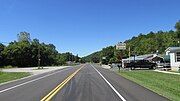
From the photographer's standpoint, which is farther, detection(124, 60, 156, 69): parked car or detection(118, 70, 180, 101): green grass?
detection(124, 60, 156, 69): parked car

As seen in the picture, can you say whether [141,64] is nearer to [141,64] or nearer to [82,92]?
[141,64]

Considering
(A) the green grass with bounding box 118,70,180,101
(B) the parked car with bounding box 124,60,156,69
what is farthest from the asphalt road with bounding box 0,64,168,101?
(B) the parked car with bounding box 124,60,156,69

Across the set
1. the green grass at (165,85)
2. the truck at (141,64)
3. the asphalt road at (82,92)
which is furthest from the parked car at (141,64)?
the asphalt road at (82,92)

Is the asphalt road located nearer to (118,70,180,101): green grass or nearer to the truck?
(118,70,180,101): green grass

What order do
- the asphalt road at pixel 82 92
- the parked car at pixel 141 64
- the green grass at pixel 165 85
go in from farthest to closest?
1. the parked car at pixel 141 64
2. the green grass at pixel 165 85
3. the asphalt road at pixel 82 92

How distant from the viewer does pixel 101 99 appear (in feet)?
52.5

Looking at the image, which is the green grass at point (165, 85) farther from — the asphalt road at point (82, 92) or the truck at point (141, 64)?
the truck at point (141, 64)

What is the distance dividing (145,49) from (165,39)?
13.0 m

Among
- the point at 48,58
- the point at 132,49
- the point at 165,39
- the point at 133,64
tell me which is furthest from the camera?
the point at 132,49

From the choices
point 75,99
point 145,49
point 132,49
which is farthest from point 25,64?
point 75,99

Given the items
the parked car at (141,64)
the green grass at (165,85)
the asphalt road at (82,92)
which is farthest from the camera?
the parked car at (141,64)

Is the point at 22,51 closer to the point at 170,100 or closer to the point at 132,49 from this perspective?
the point at 132,49

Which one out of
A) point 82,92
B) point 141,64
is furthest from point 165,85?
point 141,64

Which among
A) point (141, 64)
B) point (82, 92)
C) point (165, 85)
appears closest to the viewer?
point (82, 92)
